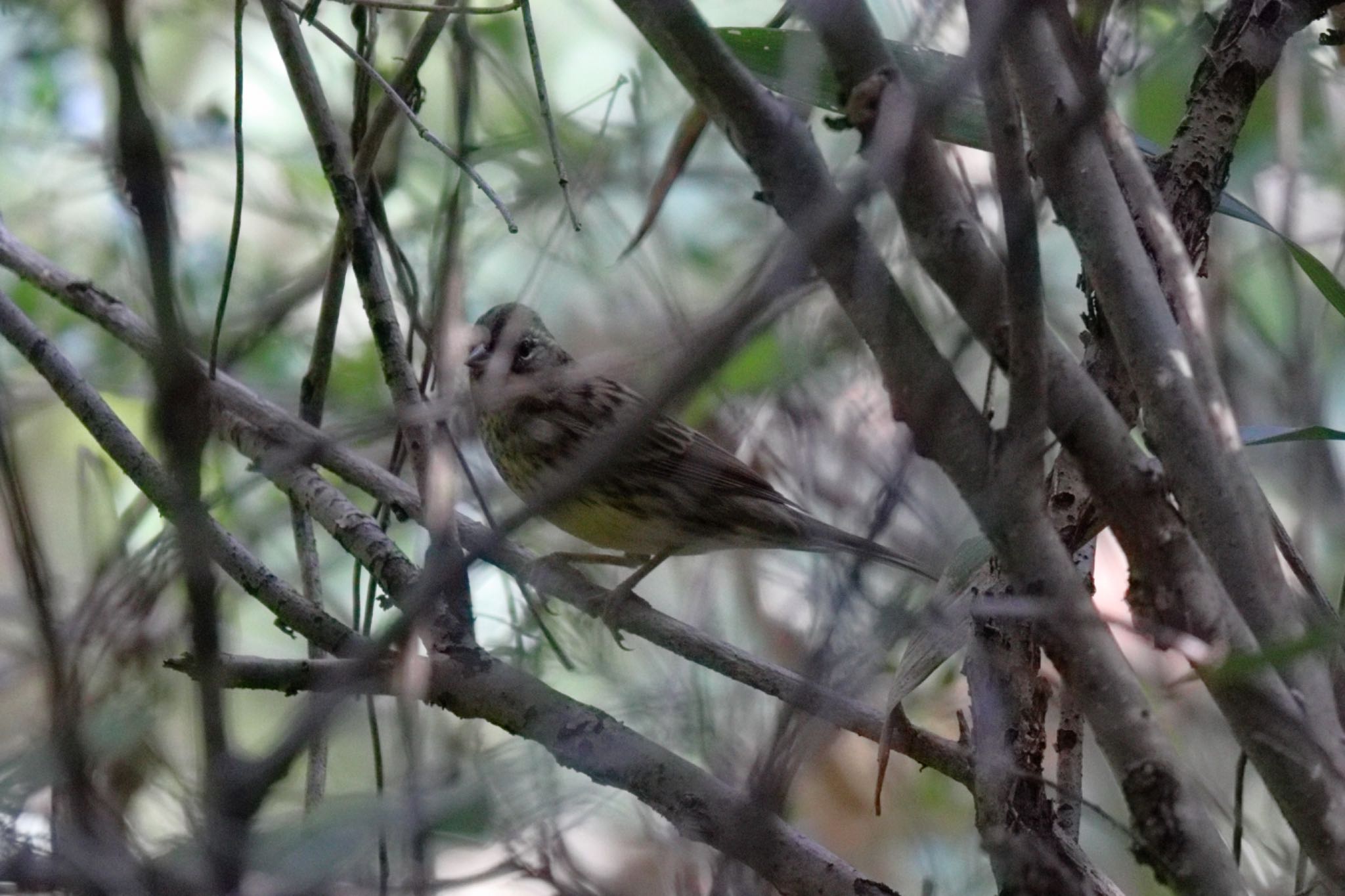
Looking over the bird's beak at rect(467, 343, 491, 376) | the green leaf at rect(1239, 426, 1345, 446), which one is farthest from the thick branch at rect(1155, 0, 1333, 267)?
the bird's beak at rect(467, 343, 491, 376)

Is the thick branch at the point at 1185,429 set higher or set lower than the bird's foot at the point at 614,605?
lower

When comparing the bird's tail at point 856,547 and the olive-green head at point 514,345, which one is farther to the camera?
the olive-green head at point 514,345

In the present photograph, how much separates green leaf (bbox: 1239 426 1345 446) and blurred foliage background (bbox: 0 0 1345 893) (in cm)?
54

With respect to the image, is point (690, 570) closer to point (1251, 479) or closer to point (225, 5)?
point (225, 5)

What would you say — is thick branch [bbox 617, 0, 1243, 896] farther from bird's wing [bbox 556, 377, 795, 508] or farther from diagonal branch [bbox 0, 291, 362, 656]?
bird's wing [bbox 556, 377, 795, 508]

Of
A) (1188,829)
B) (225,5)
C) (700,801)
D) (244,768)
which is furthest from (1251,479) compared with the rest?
(225,5)

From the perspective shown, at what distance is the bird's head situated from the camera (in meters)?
4.04

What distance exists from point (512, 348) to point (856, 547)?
2.18 metres

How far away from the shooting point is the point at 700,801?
6.66ft

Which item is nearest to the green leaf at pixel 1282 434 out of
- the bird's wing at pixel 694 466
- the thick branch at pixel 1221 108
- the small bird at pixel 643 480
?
the thick branch at pixel 1221 108

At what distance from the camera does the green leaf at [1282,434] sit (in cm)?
211

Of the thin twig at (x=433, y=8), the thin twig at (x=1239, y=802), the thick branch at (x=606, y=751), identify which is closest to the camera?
the thin twig at (x=1239, y=802)

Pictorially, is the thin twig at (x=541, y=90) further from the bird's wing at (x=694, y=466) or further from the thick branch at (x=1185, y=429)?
the bird's wing at (x=694, y=466)

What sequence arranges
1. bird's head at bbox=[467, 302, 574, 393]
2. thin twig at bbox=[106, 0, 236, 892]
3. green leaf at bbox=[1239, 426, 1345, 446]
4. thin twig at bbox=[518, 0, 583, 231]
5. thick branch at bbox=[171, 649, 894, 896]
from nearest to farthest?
thin twig at bbox=[106, 0, 236, 892], thick branch at bbox=[171, 649, 894, 896], green leaf at bbox=[1239, 426, 1345, 446], thin twig at bbox=[518, 0, 583, 231], bird's head at bbox=[467, 302, 574, 393]
